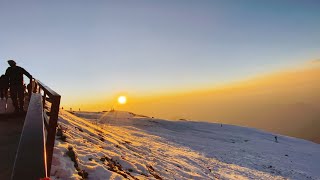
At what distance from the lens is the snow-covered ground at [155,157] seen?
1197 cm

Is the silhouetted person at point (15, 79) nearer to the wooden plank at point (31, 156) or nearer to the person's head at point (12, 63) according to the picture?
the person's head at point (12, 63)

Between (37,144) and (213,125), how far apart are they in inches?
2244

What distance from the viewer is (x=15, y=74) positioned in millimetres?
15172

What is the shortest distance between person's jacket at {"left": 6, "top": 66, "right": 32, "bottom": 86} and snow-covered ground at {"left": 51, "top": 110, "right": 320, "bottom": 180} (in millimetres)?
2812

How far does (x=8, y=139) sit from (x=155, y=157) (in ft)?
39.0

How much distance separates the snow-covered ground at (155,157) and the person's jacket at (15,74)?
2812 mm

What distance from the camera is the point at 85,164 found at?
1191 cm

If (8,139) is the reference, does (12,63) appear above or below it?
above

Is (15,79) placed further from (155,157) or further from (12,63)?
(155,157)

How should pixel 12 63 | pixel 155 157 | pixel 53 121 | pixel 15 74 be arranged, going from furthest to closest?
pixel 155 157
pixel 15 74
pixel 12 63
pixel 53 121

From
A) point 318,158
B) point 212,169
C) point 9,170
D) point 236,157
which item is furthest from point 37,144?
point 318,158

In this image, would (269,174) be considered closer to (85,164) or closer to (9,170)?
(85,164)

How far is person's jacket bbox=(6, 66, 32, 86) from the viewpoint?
49.4 feet

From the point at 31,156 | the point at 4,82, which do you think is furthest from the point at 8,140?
the point at 31,156
